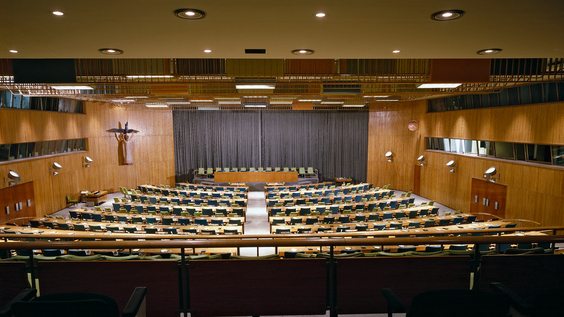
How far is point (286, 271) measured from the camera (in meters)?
2.96

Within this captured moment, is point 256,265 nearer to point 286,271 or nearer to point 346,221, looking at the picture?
point 286,271

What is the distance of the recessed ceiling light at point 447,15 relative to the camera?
288 centimetres

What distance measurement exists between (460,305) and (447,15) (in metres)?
2.50

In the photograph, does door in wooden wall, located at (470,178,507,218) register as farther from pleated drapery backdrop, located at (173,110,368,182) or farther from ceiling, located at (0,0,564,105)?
ceiling, located at (0,0,564,105)

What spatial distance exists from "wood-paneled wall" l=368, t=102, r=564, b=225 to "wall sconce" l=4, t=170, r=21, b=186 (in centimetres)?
1998

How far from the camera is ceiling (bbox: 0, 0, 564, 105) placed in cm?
271

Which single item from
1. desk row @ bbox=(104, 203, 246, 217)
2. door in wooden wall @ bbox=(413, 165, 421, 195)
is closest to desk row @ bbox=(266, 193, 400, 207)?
desk row @ bbox=(104, 203, 246, 217)

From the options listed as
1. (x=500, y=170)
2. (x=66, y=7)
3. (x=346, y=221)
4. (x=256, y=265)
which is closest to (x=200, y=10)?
(x=66, y=7)

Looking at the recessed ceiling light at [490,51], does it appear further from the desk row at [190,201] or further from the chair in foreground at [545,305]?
the desk row at [190,201]

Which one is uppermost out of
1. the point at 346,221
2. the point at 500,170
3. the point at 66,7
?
the point at 66,7

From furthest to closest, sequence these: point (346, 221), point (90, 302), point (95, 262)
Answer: point (346, 221)
point (95, 262)
point (90, 302)

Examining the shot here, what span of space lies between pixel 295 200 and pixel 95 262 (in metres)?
11.2

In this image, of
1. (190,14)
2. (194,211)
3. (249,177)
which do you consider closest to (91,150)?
(249,177)

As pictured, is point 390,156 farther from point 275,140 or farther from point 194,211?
point 194,211
